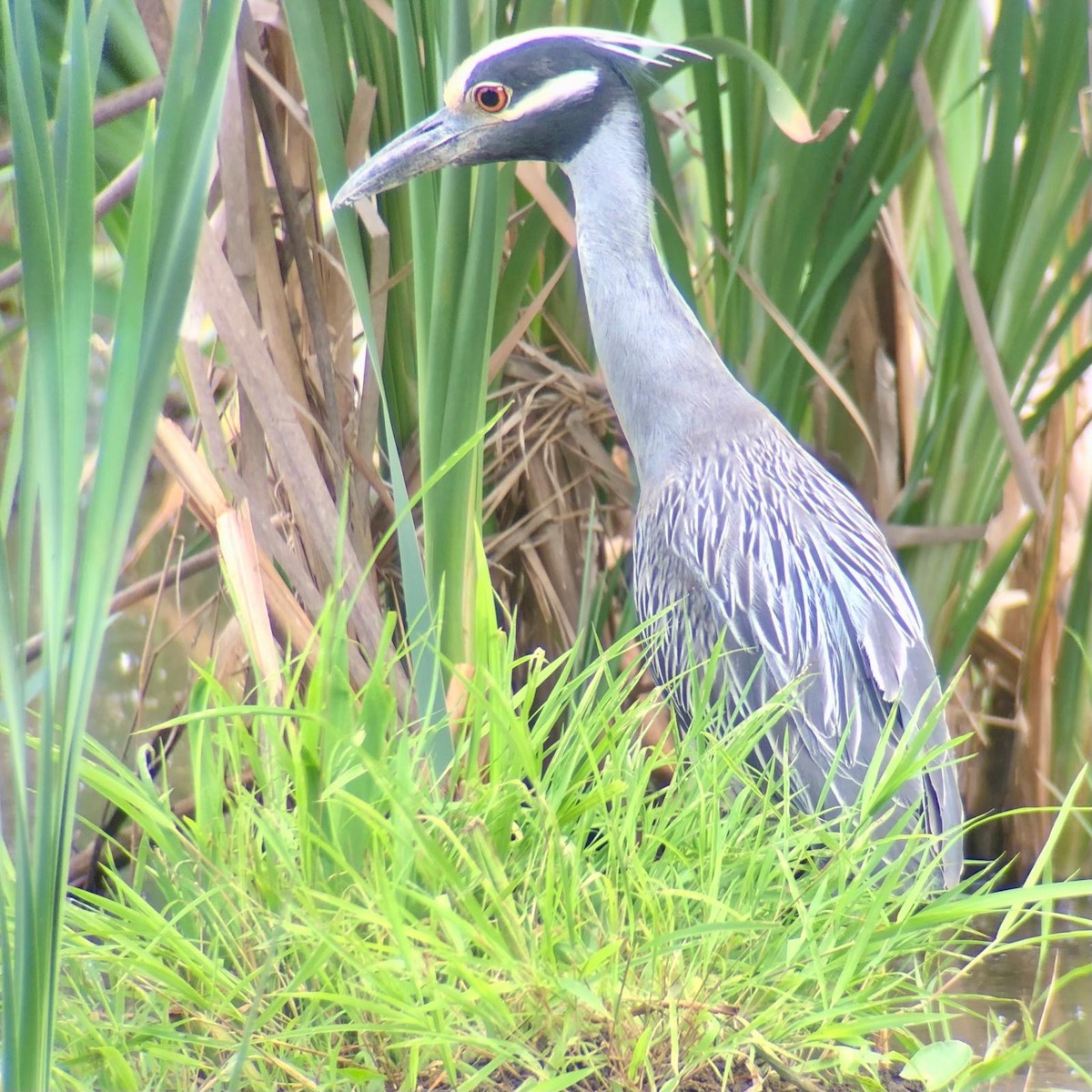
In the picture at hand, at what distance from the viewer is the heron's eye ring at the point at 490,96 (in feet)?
7.33

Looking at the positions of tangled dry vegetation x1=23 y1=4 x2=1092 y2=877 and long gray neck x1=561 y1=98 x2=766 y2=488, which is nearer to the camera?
tangled dry vegetation x1=23 y1=4 x2=1092 y2=877

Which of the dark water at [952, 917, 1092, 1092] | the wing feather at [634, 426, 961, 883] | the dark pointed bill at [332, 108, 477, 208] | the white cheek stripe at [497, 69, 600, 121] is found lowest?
the dark water at [952, 917, 1092, 1092]

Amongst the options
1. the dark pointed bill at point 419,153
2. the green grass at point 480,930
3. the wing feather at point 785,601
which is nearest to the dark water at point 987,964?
the green grass at point 480,930

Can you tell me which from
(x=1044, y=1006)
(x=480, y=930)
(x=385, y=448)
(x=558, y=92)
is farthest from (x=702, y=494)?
(x=480, y=930)

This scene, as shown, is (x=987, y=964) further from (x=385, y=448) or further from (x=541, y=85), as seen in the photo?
(x=541, y=85)

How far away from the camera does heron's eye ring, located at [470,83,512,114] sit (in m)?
2.23

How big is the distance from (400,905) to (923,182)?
92.3 inches

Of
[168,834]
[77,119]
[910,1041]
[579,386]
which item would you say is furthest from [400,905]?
[579,386]

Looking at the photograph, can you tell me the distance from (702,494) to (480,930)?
1331 millimetres

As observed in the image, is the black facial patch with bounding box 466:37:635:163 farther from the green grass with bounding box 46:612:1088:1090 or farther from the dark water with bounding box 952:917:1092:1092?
the dark water with bounding box 952:917:1092:1092

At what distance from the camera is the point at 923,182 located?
3.05 meters

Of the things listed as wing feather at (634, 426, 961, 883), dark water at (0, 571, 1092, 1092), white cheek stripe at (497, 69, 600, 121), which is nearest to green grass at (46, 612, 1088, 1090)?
dark water at (0, 571, 1092, 1092)

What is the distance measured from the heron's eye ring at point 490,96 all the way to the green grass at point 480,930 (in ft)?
3.74

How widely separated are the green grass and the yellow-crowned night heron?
87cm
